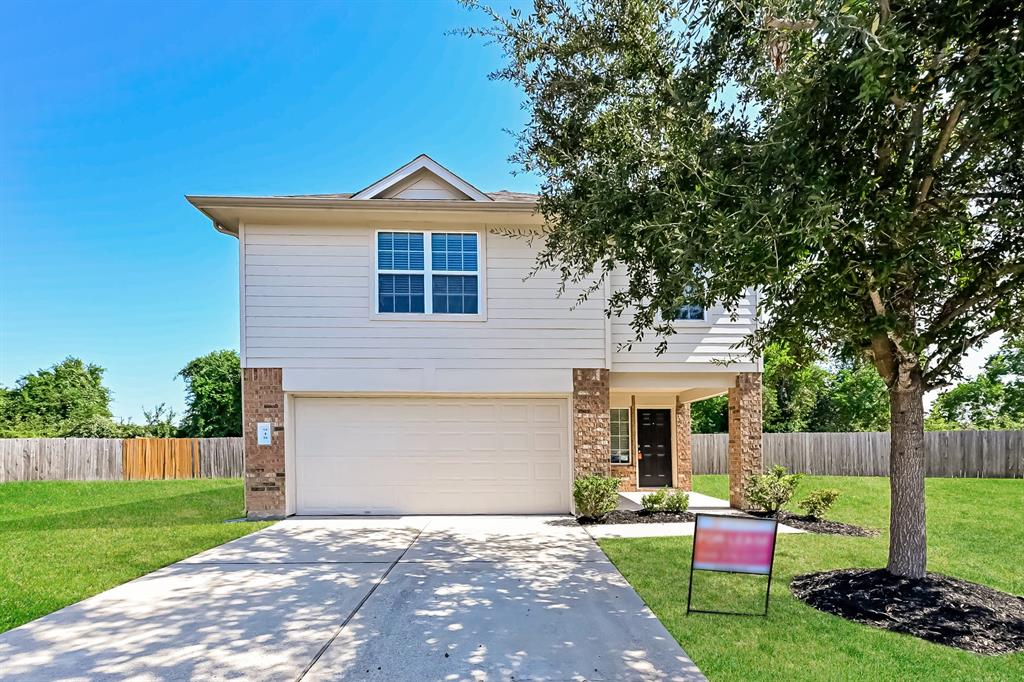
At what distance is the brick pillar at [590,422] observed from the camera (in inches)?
382

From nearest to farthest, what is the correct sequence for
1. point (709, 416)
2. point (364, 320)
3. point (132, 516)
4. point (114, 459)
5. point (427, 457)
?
point (364, 320) < point (427, 457) < point (132, 516) < point (114, 459) < point (709, 416)

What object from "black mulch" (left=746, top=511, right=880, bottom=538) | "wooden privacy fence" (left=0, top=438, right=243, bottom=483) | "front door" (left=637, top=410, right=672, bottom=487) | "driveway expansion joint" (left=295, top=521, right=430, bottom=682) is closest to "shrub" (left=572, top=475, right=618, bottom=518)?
"black mulch" (left=746, top=511, right=880, bottom=538)

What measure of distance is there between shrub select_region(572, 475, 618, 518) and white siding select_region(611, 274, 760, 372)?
212 centimetres

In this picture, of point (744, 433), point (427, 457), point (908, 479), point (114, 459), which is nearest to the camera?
point (908, 479)

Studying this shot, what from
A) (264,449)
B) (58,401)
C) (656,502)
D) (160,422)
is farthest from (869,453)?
(58,401)

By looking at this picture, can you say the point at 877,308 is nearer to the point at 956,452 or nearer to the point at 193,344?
the point at 956,452

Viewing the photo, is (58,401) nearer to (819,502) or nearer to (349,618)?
(349,618)

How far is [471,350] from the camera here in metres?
9.78

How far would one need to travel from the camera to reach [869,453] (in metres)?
18.3

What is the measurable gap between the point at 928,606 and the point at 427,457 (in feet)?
24.1

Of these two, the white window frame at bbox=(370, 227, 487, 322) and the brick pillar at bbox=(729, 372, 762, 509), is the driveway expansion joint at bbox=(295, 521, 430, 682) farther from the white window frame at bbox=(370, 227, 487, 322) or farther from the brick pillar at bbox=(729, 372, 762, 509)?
the brick pillar at bbox=(729, 372, 762, 509)

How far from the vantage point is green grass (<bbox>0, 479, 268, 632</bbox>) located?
5.75m

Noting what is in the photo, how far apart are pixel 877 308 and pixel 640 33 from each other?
372 cm

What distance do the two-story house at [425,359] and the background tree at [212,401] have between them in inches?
949
